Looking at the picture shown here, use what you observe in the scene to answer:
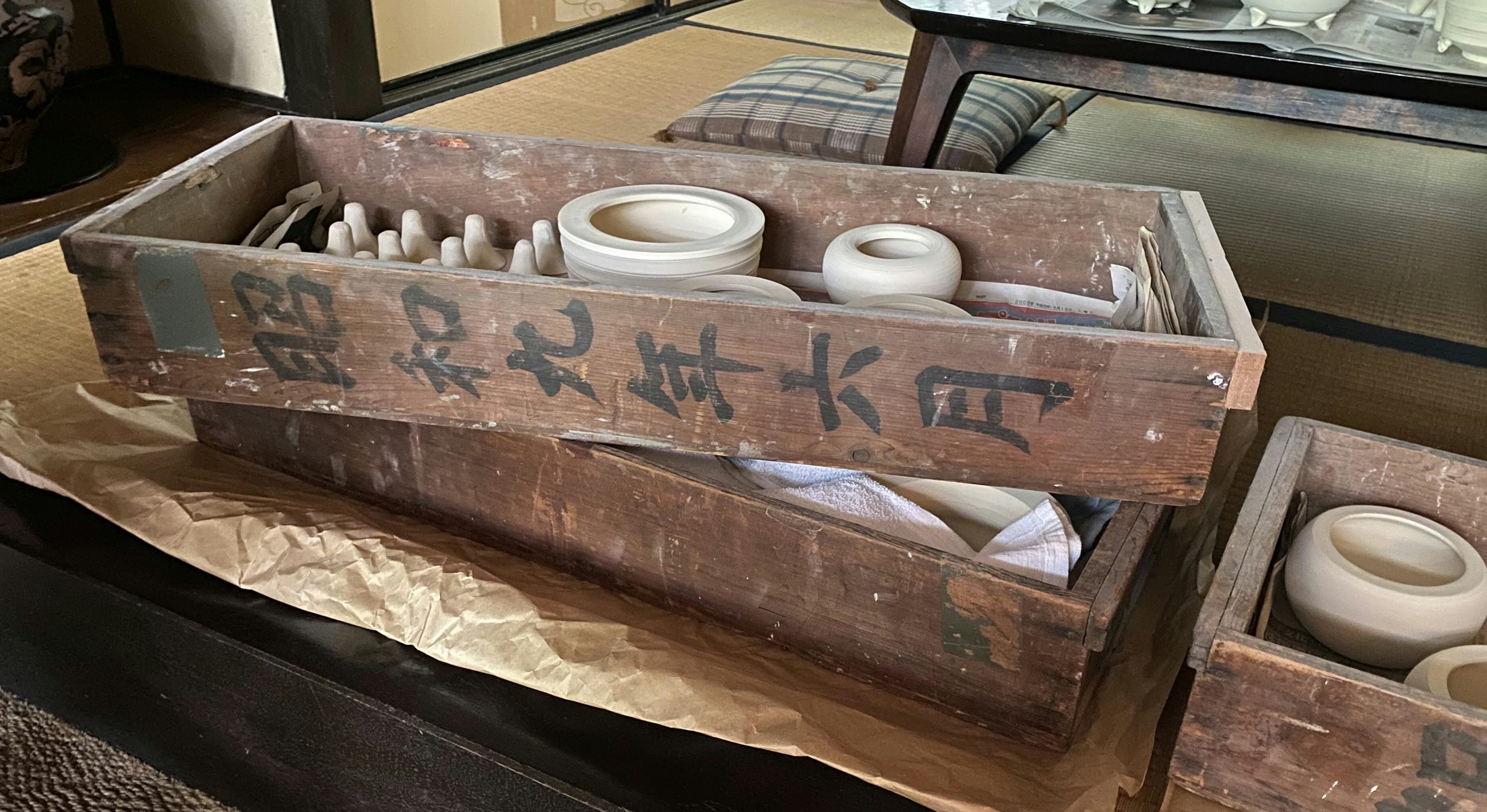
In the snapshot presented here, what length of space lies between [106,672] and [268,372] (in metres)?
0.36

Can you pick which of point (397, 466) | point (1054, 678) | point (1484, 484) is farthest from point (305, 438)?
point (1484, 484)

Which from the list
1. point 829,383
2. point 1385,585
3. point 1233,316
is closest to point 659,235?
point 829,383

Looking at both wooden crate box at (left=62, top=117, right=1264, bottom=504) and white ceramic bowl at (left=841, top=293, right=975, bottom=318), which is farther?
white ceramic bowl at (left=841, top=293, right=975, bottom=318)

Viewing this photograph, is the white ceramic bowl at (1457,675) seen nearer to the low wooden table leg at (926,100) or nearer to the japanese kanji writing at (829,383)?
the japanese kanji writing at (829,383)

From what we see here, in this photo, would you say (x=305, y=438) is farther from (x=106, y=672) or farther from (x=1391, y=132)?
(x=1391, y=132)

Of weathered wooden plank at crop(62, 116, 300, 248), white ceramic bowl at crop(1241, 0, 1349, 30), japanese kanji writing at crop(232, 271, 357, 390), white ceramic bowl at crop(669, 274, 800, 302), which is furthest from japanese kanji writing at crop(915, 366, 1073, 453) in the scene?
white ceramic bowl at crop(1241, 0, 1349, 30)

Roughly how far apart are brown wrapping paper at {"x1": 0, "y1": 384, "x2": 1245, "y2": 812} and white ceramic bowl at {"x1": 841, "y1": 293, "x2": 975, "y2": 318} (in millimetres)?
304

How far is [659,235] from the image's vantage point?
1.11 m

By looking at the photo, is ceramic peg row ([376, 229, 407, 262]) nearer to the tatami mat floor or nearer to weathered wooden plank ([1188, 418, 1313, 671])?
the tatami mat floor

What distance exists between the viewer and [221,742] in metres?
0.98

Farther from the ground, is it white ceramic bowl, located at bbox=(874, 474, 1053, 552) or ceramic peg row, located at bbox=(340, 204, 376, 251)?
ceramic peg row, located at bbox=(340, 204, 376, 251)

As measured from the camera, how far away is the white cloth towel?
81 cm

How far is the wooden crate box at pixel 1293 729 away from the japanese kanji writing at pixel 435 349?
580 mm

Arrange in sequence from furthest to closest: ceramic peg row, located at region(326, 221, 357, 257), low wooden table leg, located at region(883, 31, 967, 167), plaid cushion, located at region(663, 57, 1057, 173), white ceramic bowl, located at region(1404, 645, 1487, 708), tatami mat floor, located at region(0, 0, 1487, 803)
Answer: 1. plaid cushion, located at region(663, 57, 1057, 173)
2. low wooden table leg, located at region(883, 31, 967, 167)
3. tatami mat floor, located at region(0, 0, 1487, 803)
4. ceramic peg row, located at region(326, 221, 357, 257)
5. white ceramic bowl, located at region(1404, 645, 1487, 708)
